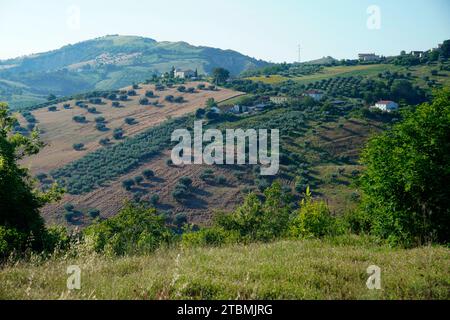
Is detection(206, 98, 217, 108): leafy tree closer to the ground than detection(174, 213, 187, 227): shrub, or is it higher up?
higher up

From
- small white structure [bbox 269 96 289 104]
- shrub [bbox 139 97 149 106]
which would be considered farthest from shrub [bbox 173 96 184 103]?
small white structure [bbox 269 96 289 104]

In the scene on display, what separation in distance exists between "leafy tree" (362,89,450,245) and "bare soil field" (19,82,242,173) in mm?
62986

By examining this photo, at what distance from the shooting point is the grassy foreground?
18.0ft

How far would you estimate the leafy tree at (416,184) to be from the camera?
9.86 meters

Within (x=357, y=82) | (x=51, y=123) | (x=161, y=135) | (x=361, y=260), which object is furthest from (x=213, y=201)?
(x=357, y=82)

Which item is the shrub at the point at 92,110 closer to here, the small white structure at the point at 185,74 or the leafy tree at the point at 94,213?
the small white structure at the point at 185,74

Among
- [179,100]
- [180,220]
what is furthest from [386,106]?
[180,220]

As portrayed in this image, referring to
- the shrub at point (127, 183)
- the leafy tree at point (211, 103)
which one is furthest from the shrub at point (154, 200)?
the leafy tree at point (211, 103)

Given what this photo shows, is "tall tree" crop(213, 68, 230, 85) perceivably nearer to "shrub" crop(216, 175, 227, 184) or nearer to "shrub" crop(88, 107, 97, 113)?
"shrub" crop(88, 107, 97, 113)

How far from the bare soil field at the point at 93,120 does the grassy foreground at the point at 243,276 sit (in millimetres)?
63308

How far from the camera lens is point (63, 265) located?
6926 mm

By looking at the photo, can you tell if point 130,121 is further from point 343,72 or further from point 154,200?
point 343,72

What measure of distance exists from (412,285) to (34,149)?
1957 cm
